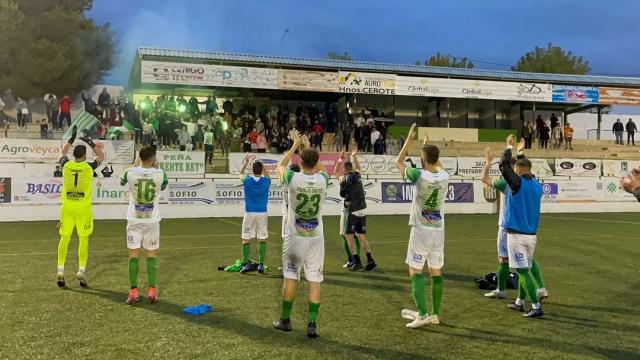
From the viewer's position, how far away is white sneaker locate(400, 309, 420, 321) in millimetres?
6405

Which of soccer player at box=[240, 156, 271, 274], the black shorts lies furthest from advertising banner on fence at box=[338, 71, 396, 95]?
soccer player at box=[240, 156, 271, 274]

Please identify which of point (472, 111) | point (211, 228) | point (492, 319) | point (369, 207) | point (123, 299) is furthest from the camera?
point (472, 111)

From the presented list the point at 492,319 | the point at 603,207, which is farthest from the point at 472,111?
the point at 492,319

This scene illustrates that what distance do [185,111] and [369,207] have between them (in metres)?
11.3

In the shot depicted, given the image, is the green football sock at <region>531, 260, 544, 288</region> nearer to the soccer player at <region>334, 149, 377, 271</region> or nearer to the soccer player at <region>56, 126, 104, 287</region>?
the soccer player at <region>334, 149, 377, 271</region>

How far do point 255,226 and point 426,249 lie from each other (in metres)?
4.36

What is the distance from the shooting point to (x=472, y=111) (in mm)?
39875

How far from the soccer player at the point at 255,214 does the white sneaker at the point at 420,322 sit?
13.5ft

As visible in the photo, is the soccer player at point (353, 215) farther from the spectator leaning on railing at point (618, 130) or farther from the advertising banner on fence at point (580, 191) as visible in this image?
the spectator leaning on railing at point (618, 130)

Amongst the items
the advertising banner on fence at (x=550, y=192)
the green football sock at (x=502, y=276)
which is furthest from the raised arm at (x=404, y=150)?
the advertising banner on fence at (x=550, y=192)

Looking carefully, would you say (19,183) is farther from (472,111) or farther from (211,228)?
(472,111)

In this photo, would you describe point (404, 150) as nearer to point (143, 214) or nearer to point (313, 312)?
point (313, 312)

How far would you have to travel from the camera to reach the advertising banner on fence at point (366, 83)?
30.3 m

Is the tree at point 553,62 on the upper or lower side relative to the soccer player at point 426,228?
upper
